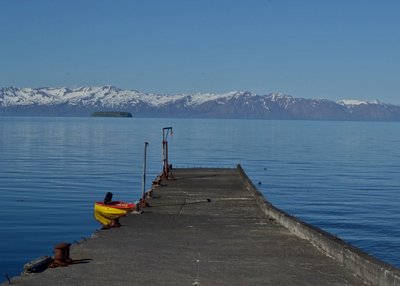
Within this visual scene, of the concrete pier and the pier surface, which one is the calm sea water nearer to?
the concrete pier

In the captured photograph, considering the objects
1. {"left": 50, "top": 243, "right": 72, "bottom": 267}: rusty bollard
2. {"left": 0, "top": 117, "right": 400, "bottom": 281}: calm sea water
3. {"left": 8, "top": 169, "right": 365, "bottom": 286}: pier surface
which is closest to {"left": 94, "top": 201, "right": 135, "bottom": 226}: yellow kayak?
{"left": 0, "top": 117, "right": 400, "bottom": 281}: calm sea water

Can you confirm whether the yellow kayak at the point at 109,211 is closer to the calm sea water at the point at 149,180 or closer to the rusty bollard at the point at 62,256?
the calm sea water at the point at 149,180

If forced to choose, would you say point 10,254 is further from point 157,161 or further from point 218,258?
point 157,161

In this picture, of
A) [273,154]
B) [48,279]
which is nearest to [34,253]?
[48,279]

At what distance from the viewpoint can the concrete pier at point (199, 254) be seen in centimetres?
1337

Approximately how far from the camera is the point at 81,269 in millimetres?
14109

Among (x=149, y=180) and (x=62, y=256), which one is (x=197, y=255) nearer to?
(x=62, y=256)

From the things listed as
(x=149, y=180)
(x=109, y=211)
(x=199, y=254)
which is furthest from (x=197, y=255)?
(x=149, y=180)

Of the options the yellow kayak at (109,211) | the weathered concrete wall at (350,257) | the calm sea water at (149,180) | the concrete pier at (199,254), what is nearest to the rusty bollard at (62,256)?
the concrete pier at (199,254)

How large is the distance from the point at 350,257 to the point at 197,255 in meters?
3.62

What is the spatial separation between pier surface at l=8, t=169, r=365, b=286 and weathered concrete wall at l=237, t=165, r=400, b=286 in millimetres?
214

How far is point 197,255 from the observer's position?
16.2 meters

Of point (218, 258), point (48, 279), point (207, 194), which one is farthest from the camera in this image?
point (207, 194)

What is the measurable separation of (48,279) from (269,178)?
1909 inches
